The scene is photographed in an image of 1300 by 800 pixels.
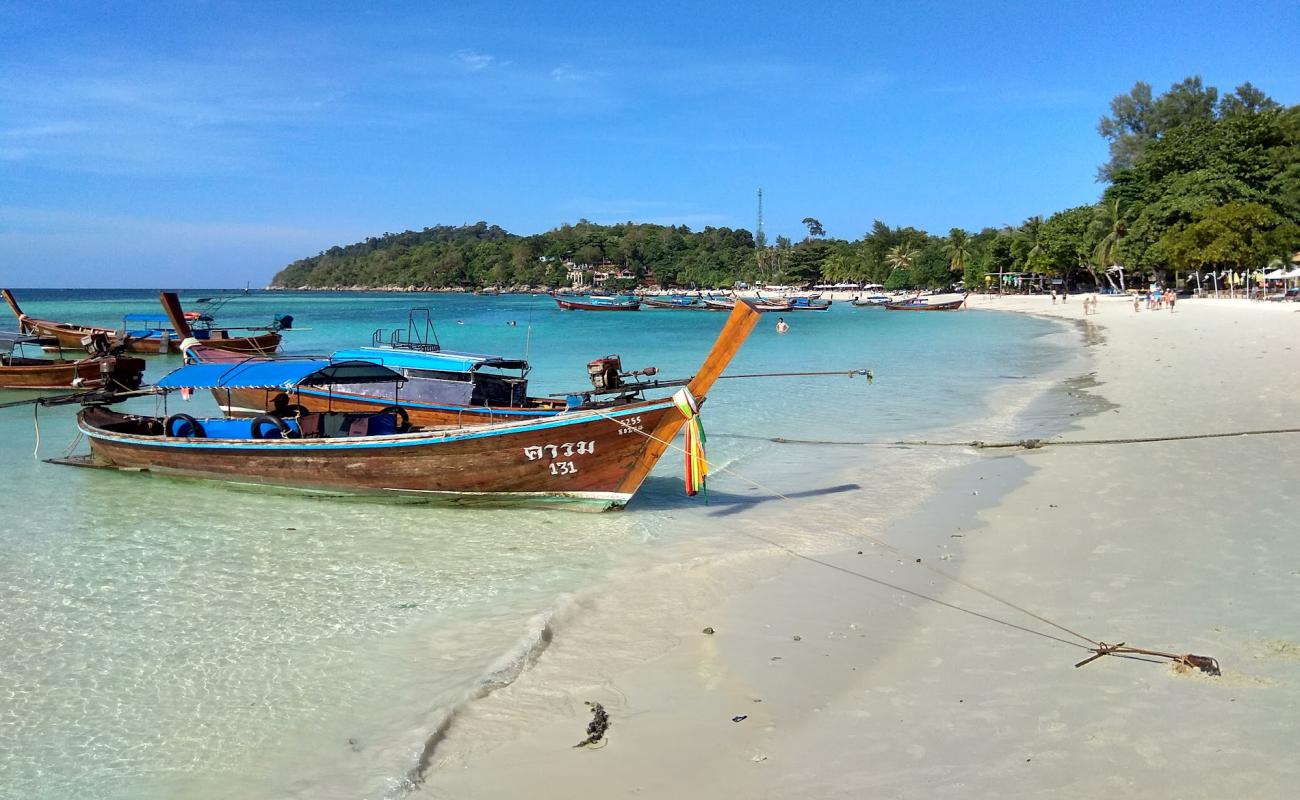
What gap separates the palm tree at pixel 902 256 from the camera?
10930 centimetres

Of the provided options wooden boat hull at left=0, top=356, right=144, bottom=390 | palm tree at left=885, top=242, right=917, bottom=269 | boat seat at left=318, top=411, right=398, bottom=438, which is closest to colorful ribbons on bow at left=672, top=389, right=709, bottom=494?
boat seat at left=318, top=411, right=398, bottom=438

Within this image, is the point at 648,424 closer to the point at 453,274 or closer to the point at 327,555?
the point at 327,555

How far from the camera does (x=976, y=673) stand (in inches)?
221

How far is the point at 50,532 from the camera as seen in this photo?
33.9 feet

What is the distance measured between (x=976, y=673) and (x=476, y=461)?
6434 millimetres

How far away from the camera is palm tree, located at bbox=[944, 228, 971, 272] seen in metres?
97.3

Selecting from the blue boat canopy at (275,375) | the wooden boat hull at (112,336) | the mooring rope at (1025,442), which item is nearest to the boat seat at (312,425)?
the blue boat canopy at (275,375)

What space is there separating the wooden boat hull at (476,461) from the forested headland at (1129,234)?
47.1 meters

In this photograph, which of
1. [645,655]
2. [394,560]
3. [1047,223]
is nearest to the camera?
[645,655]

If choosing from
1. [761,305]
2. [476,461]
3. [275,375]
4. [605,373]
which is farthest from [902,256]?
[476,461]

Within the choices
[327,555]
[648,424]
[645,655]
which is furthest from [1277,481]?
[327,555]

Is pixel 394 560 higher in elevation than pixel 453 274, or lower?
lower

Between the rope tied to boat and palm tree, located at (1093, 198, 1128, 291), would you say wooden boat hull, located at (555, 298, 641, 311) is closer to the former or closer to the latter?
palm tree, located at (1093, 198, 1128, 291)

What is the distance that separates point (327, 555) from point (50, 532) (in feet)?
12.6
